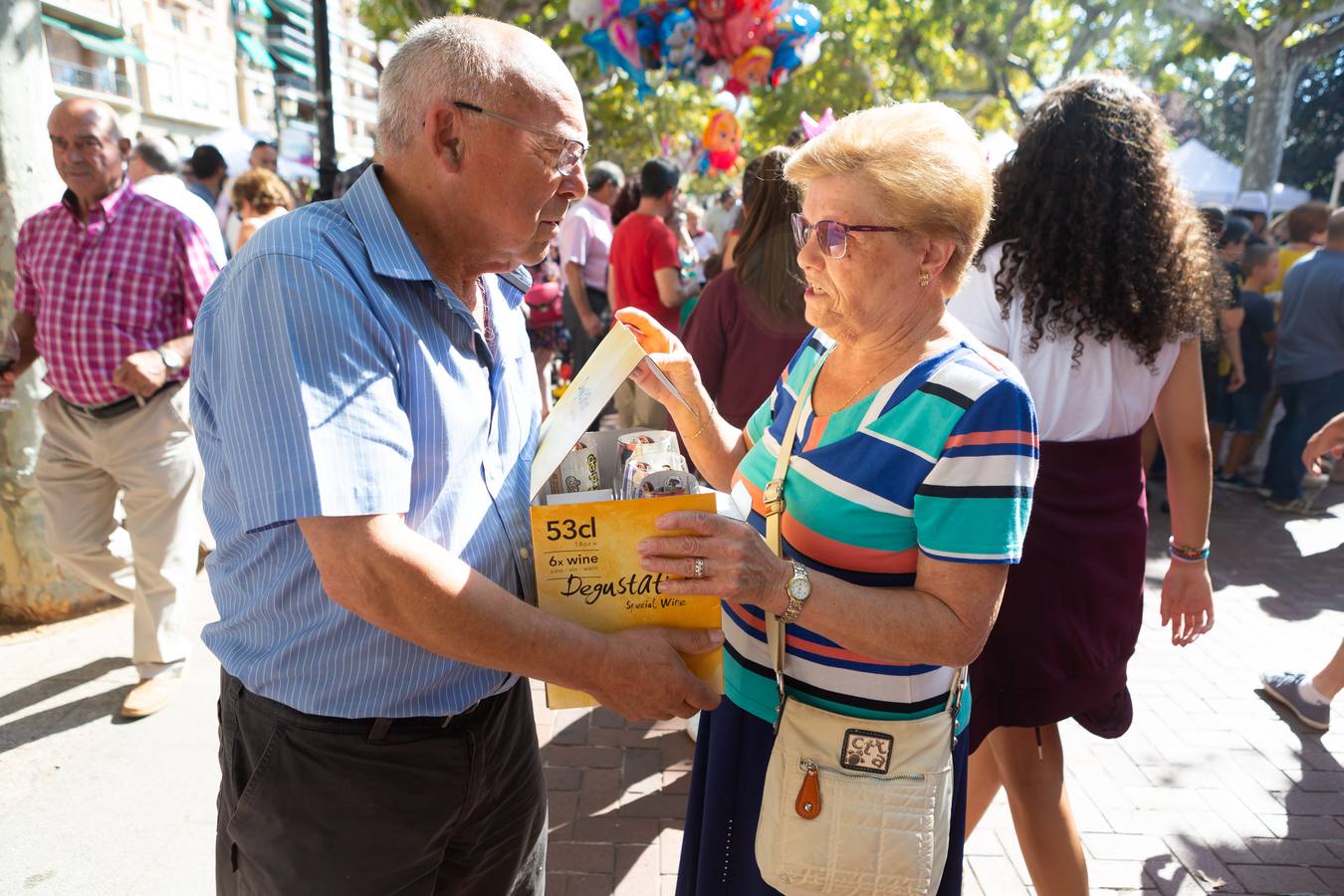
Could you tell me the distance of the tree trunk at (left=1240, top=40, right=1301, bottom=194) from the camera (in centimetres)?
1616

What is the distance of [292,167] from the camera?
13.0 metres

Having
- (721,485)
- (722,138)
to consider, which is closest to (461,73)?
(721,485)

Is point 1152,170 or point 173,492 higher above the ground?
point 1152,170

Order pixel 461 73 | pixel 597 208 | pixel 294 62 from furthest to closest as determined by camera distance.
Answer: pixel 294 62 < pixel 597 208 < pixel 461 73

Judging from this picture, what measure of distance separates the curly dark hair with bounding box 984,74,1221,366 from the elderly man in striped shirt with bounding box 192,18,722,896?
4.18 ft

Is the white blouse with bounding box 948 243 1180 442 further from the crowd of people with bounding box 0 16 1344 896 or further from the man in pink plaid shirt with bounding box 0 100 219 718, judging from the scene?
the man in pink plaid shirt with bounding box 0 100 219 718

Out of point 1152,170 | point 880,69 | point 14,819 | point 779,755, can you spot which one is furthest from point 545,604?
point 880,69

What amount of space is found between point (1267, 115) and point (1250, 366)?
12.0m

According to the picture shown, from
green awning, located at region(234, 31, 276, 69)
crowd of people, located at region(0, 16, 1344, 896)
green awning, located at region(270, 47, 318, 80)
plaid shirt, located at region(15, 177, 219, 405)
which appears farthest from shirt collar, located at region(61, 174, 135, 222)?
green awning, located at region(234, 31, 276, 69)

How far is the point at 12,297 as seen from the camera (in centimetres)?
401

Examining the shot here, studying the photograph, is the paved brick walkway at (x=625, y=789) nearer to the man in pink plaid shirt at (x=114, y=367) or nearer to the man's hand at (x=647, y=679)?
the man in pink plaid shirt at (x=114, y=367)

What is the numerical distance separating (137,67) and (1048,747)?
1680 inches

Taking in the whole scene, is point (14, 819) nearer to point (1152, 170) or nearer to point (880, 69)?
point (1152, 170)

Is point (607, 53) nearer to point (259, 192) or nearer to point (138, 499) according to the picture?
point (259, 192)
